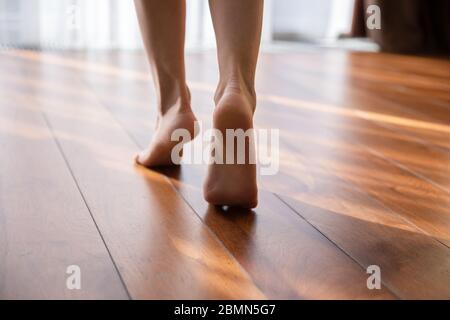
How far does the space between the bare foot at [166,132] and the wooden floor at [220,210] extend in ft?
0.11

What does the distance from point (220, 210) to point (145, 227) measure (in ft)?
0.47

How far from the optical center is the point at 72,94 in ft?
6.82

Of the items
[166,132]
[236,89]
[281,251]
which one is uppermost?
[236,89]

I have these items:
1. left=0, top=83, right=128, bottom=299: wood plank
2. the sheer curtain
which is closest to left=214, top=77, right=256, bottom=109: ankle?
left=0, top=83, right=128, bottom=299: wood plank

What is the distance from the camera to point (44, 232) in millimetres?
1067

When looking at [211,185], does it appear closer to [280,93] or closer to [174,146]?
[174,146]

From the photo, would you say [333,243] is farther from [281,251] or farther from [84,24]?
[84,24]

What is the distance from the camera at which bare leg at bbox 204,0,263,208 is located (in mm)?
1103

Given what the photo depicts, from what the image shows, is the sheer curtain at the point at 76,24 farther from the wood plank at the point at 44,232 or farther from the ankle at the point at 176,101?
the ankle at the point at 176,101

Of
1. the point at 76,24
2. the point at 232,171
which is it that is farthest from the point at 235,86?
the point at 76,24

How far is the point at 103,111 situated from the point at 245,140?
2.78ft
